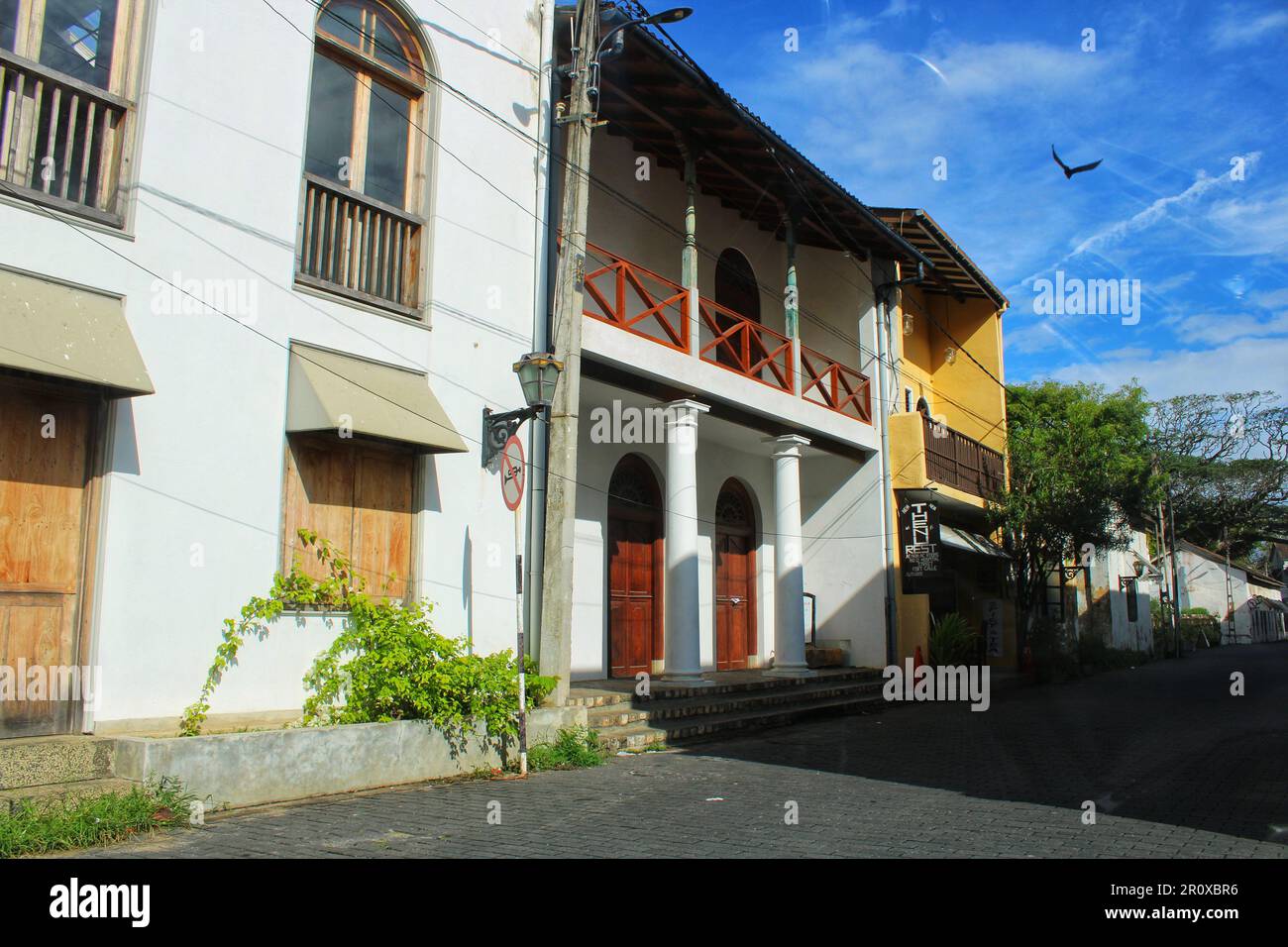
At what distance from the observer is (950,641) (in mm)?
17438

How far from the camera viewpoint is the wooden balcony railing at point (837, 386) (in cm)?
1655

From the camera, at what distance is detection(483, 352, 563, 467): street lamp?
362 inches

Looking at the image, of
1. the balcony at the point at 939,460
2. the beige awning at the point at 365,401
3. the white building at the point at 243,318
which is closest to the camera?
the white building at the point at 243,318

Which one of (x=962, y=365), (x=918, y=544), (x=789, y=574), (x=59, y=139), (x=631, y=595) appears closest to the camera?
(x=59, y=139)

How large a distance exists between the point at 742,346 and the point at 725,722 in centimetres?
569

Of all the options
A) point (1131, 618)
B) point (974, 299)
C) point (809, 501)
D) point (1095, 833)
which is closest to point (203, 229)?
point (1095, 833)

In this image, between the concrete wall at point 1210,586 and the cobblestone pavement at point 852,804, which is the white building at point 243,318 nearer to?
the cobblestone pavement at point 852,804

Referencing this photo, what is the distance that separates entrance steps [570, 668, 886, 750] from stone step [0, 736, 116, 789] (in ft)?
15.3

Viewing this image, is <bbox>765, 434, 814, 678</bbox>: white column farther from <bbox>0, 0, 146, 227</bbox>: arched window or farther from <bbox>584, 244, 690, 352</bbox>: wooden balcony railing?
<bbox>0, 0, 146, 227</bbox>: arched window

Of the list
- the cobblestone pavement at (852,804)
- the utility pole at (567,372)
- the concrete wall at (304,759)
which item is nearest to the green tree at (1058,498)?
the cobblestone pavement at (852,804)

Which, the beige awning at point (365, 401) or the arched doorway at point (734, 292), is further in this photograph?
the arched doorway at point (734, 292)

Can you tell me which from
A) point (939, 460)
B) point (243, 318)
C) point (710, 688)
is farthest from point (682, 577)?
point (939, 460)

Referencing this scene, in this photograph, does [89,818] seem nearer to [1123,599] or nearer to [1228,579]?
[1123,599]

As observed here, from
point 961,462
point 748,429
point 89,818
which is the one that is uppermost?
point 961,462
